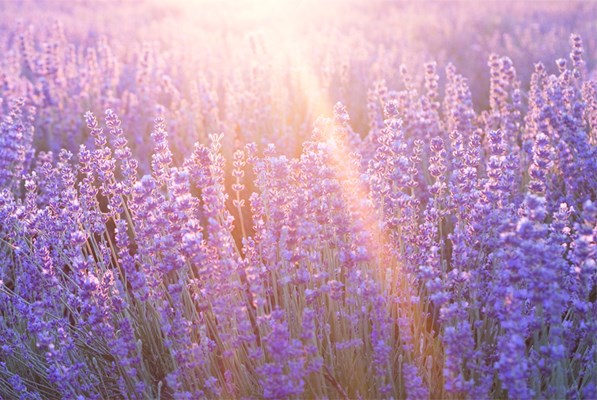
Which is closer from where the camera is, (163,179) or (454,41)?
(163,179)

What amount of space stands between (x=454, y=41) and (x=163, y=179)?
794cm

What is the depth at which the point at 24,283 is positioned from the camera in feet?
10.1

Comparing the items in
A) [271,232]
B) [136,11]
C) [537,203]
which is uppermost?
[136,11]

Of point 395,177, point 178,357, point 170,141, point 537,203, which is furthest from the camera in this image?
point 170,141

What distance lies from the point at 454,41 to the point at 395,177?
791 centimetres

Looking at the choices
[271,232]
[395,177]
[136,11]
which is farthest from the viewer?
[136,11]

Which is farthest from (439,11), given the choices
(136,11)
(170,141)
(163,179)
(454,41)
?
(163,179)

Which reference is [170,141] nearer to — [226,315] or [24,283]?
[24,283]

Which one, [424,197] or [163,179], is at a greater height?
[163,179]

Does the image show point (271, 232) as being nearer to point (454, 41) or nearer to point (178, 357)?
point (178, 357)

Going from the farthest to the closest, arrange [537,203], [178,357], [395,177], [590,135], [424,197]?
1. [590,135]
2. [424,197]
3. [395,177]
4. [178,357]
5. [537,203]

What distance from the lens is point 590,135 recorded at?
4.51 meters

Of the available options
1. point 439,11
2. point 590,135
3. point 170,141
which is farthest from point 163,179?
point 439,11

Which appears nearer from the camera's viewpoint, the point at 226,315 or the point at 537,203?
the point at 537,203
